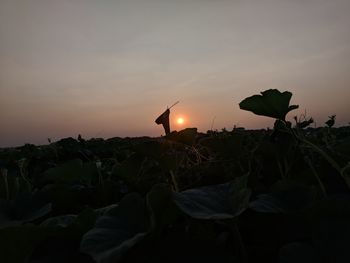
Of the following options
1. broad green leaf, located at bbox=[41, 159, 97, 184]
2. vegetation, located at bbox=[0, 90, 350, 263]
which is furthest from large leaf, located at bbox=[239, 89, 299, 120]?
broad green leaf, located at bbox=[41, 159, 97, 184]

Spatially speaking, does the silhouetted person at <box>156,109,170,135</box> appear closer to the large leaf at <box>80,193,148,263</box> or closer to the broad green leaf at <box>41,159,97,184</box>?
the large leaf at <box>80,193,148,263</box>

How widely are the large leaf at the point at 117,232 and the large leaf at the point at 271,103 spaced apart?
1.49 ft

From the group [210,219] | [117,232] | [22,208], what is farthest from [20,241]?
[22,208]

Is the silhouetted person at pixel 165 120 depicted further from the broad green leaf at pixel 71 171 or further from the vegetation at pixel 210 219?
the broad green leaf at pixel 71 171

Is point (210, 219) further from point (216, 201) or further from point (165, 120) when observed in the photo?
point (165, 120)

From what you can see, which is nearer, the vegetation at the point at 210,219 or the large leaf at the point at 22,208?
the vegetation at the point at 210,219

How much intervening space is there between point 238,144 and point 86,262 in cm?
66

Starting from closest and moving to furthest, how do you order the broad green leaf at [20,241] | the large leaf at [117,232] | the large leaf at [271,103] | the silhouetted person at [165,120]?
the large leaf at [117,232] → the broad green leaf at [20,241] → the large leaf at [271,103] → the silhouetted person at [165,120]

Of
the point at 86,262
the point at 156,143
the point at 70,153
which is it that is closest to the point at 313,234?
the point at 86,262

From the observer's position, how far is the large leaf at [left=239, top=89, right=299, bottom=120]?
114 centimetres

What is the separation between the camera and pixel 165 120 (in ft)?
4.20

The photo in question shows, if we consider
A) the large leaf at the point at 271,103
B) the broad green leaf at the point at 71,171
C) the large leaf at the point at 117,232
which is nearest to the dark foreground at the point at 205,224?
the large leaf at the point at 117,232

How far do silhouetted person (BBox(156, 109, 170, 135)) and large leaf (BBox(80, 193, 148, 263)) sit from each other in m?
0.42

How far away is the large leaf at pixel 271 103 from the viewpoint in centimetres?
114
